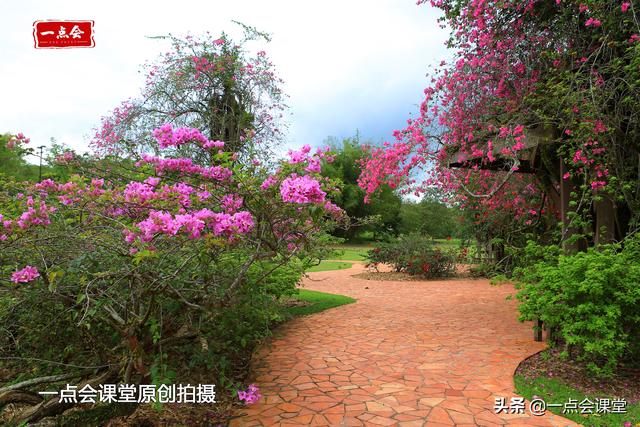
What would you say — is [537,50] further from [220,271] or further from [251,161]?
[220,271]

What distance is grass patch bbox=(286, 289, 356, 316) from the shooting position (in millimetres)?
7289

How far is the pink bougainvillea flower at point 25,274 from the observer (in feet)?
8.77

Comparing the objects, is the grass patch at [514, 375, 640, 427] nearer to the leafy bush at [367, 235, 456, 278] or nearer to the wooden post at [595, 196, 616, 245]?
the wooden post at [595, 196, 616, 245]

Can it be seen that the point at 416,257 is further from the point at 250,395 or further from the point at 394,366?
the point at 250,395

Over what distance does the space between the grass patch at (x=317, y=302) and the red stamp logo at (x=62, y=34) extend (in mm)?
4967

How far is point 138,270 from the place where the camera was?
2617 millimetres

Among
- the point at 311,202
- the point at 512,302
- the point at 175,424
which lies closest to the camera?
the point at 311,202

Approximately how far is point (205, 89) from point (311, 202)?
6.78 m

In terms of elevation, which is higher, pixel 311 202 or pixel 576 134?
pixel 576 134

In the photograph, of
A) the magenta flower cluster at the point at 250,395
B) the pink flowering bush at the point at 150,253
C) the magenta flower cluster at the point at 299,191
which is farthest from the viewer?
Answer: the magenta flower cluster at the point at 250,395

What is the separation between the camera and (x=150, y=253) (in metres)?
2.18

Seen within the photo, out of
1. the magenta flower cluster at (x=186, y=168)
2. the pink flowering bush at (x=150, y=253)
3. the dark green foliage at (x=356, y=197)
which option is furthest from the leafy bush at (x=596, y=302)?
the dark green foliage at (x=356, y=197)

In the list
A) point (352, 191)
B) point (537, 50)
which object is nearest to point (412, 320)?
point (537, 50)

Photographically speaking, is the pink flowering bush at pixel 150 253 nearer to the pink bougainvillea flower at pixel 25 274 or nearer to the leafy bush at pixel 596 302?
the pink bougainvillea flower at pixel 25 274
